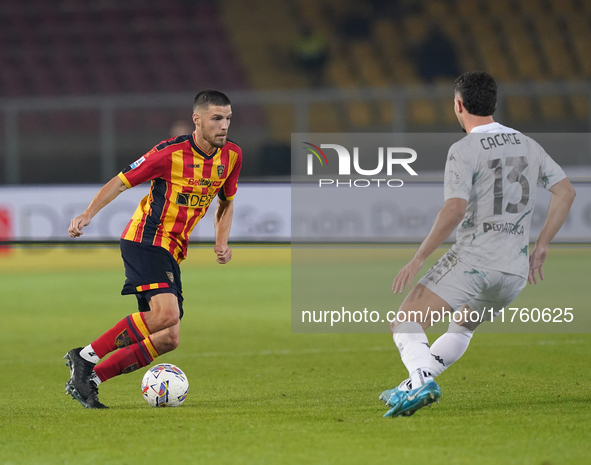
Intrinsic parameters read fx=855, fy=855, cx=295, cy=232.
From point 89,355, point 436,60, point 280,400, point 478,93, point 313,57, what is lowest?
point 280,400

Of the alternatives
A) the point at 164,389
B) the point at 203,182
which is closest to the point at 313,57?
the point at 203,182

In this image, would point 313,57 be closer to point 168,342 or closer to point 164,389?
point 168,342

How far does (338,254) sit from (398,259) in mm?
2372

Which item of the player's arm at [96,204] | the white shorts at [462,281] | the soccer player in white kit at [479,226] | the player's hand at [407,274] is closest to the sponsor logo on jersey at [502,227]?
the soccer player in white kit at [479,226]

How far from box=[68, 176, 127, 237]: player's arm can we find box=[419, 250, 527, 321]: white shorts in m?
1.88

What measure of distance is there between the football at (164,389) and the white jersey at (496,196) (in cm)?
182

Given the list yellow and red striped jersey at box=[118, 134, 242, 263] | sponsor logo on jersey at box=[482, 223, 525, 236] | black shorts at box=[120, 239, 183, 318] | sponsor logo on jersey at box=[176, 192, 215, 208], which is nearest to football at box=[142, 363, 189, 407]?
black shorts at box=[120, 239, 183, 318]

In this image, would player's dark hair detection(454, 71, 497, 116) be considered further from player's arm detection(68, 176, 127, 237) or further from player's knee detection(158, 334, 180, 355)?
player's knee detection(158, 334, 180, 355)

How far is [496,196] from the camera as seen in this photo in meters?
4.40

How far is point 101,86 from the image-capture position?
68.9 ft

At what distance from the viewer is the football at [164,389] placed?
5.00 m

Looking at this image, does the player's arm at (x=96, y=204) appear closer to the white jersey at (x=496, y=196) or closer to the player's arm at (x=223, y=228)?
the player's arm at (x=223, y=228)

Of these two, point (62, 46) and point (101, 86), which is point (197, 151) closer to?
point (101, 86)

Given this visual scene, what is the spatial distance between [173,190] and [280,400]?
4.71ft
